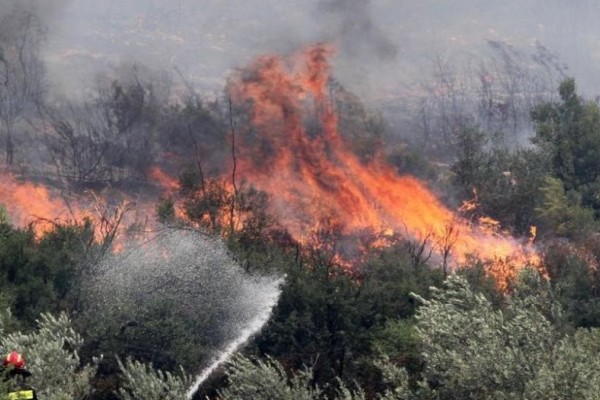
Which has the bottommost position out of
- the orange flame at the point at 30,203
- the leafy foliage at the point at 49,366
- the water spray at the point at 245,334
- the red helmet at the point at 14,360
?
the orange flame at the point at 30,203

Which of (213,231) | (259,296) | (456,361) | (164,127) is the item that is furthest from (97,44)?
(456,361)

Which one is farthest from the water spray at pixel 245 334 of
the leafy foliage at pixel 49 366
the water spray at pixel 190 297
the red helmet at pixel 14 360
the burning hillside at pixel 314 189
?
the red helmet at pixel 14 360

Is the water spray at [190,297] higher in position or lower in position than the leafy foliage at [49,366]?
lower

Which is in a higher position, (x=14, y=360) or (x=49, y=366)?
(x=14, y=360)

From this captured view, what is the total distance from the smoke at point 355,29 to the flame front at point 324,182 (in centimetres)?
850

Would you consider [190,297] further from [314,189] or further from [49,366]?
[314,189]

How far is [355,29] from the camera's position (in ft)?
242

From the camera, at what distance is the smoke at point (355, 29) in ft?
233

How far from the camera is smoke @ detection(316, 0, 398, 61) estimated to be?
7088 cm

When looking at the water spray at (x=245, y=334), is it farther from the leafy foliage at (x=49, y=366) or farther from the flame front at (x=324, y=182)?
the flame front at (x=324, y=182)

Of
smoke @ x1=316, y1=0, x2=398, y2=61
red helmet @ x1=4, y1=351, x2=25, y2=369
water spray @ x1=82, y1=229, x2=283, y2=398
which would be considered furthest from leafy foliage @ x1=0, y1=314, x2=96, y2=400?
smoke @ x1=316, y1=0, x2=398, y2=61

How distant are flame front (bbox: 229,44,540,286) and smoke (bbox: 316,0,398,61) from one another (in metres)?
8.50

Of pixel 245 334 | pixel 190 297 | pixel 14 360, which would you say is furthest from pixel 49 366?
pixel 245 334

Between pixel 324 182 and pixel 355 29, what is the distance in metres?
22.1
